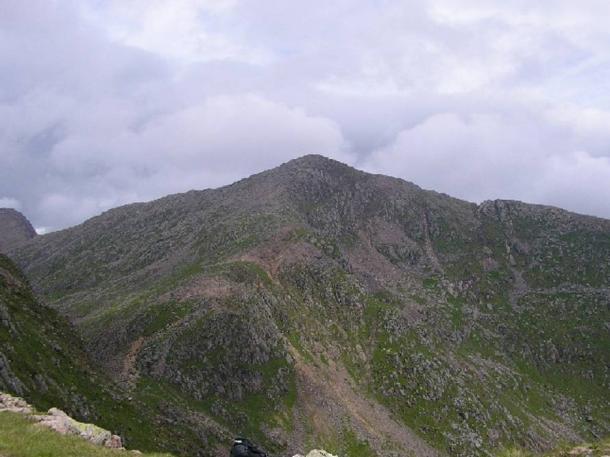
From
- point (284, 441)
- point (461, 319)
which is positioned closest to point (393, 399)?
point (284, 441)

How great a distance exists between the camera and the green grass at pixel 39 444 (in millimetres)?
20969

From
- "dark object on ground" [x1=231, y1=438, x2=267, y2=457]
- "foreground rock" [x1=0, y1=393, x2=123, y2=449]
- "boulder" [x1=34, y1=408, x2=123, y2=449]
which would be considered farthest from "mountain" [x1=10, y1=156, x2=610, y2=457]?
"dark object on ground" [x1=231, y1=438, x2=267, y2=457]

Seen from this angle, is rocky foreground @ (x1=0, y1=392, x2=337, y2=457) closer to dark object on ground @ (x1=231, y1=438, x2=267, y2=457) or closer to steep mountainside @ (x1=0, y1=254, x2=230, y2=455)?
dark object on ground @ (x1=231, y1=438, x2=267, y2=457)

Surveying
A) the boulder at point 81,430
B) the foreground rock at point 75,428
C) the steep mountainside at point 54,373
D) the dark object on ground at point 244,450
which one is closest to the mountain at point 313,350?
the steep mountainside at point 54,373

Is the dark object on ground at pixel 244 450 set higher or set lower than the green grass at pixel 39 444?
lower

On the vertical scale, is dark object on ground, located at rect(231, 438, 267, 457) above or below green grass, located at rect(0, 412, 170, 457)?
below

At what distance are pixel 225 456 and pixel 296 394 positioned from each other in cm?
3362

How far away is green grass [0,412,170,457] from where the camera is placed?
2097cm

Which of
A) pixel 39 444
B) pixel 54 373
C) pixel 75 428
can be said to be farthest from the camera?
pixel 54 373

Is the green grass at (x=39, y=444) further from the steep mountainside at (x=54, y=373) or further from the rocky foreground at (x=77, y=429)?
the steep mountainside at (x=54, y=373)

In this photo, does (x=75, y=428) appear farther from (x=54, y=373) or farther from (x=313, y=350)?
(x=313, y=350)

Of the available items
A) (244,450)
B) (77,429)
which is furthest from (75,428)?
(244,450)

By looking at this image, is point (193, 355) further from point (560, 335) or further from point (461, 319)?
point (560, 335)

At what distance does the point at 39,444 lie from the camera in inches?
859
